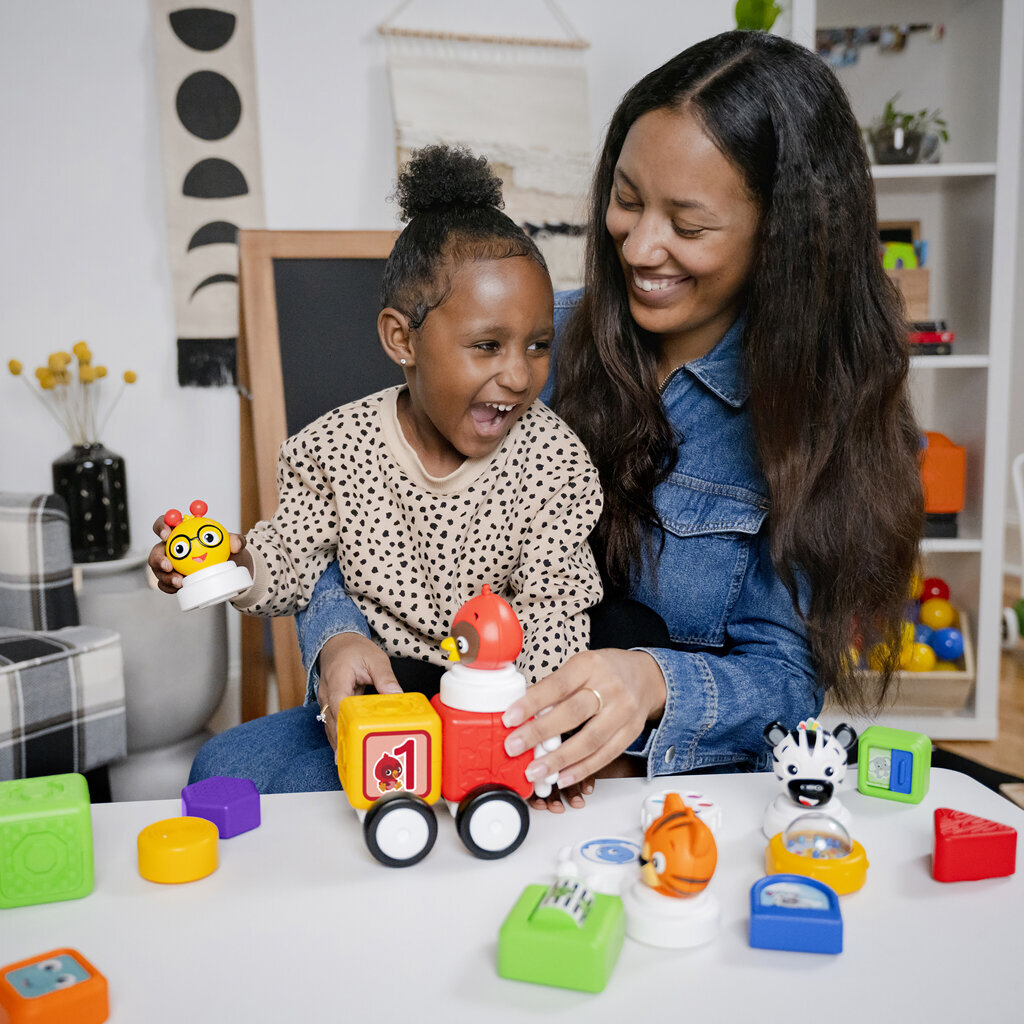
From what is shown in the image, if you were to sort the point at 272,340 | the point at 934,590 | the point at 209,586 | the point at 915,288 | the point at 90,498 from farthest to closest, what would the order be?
the point at 934,590, the point at 915,288, the point at 90,498, the point at 272,340, the point at 209,586

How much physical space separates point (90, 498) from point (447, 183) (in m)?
1.67

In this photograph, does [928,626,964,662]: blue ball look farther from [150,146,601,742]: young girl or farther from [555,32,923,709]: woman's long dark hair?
[150,146,601,742]: young girl

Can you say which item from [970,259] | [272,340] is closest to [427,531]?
[272,340]

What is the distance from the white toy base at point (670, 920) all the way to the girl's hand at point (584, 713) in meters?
0.17

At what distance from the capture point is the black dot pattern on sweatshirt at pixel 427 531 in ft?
3.62

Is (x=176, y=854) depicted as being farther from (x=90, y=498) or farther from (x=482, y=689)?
(x=90, y=498)

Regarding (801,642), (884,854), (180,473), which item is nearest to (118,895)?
(884,854)

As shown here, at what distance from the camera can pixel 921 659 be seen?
2.54 meters

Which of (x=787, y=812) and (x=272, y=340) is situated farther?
(x=272, y=340)

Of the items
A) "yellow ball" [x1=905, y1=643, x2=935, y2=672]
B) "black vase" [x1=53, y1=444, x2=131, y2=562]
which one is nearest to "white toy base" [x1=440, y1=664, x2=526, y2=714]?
"black vase" [x1=53, y1=444, x2=131, y2=562]

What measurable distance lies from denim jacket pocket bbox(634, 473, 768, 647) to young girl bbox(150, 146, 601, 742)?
0.43 feet

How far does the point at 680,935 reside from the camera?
0.64 metres

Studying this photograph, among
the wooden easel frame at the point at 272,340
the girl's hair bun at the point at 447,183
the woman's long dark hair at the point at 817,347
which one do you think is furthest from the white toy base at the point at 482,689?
the wooden easel frame at the point at 272,340

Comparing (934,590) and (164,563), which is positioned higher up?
(164,563)
